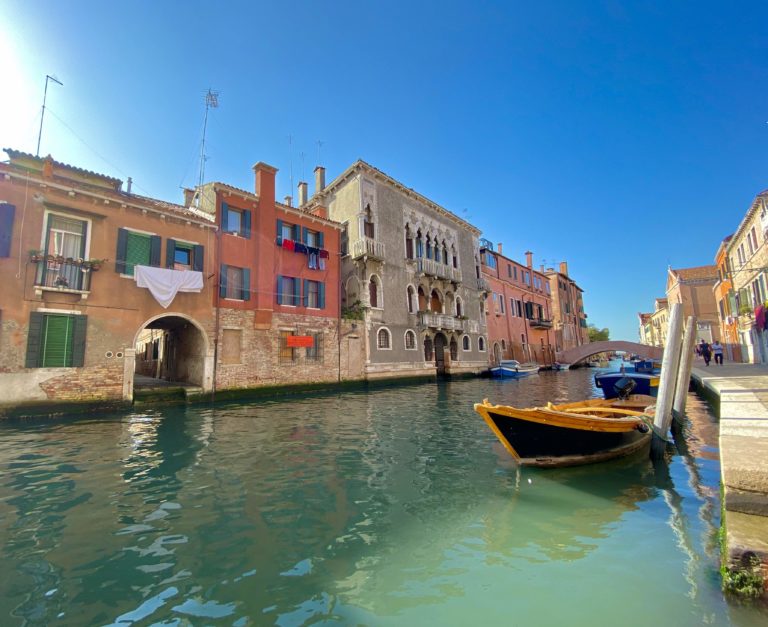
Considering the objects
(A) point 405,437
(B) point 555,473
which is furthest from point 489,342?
(B) point 555,473

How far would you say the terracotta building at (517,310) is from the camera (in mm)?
33938

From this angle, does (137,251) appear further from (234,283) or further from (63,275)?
(234,283)

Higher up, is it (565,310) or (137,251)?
(565,310)

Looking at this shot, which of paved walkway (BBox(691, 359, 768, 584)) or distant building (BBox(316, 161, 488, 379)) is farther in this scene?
distant building (BBox(316, 161, 488, 379))

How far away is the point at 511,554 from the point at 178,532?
325 cm

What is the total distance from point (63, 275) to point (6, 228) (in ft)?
5.92

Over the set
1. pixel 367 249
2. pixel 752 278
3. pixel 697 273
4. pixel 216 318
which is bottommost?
pixel 216 318

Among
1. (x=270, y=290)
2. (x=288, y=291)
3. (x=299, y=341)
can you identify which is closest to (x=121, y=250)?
(x=270, y=290)

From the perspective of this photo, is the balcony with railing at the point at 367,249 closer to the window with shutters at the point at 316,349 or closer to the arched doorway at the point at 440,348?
the window with shutters at the point at 316,349

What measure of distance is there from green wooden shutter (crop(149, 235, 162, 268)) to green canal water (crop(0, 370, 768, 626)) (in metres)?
8.13

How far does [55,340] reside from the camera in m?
12.0

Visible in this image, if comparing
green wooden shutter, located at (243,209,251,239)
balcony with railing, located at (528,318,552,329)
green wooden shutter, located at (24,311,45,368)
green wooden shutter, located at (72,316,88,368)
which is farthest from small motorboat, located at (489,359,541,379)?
green wooden shutter, located at (24,311,45,368)

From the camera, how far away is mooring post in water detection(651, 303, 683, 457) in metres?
6.68

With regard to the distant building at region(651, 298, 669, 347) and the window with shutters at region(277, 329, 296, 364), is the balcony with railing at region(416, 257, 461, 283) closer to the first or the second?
the window with shutters at region(277, 329, 296, 364)
